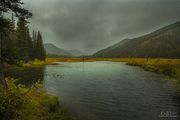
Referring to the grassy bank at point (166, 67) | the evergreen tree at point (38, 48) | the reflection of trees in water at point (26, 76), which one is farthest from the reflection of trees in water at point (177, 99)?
the evergreen tree at point (38, 48)

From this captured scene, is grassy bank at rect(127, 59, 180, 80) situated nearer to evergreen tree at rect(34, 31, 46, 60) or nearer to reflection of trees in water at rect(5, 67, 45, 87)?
reflection of trees in water at rect(5, 67, 45, 87)

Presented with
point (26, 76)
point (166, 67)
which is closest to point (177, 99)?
point (26, 76)

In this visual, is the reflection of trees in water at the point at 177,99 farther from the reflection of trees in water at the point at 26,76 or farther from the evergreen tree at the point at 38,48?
the evergreen tree at the point at 38,48

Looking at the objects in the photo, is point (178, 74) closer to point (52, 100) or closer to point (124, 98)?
point (124, 98)

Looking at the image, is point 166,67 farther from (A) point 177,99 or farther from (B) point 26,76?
(B) point 26,76

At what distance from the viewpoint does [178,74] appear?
27.2 meters

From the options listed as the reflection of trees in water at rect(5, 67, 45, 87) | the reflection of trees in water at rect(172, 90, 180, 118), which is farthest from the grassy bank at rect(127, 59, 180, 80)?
the reflection of trees in water at rect(5, 67, 45, 87)

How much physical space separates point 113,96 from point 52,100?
31.1 feet

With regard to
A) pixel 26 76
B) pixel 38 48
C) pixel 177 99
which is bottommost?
pixel 177 99

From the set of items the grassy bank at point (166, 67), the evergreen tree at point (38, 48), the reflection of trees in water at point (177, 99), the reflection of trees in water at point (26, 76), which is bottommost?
the reflection of trees in water at point (177, 99)

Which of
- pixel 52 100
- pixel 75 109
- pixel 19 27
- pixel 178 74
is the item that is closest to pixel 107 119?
pixel 75 109

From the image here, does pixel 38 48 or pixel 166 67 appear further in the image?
pixel 38 48

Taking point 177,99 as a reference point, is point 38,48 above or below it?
above

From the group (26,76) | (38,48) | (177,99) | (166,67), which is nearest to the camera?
(177,99)
